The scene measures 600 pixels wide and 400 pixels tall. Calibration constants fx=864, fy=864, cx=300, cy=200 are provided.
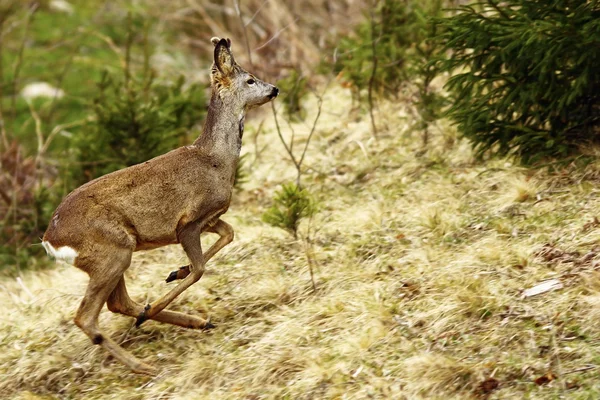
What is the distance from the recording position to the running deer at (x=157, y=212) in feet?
19.0

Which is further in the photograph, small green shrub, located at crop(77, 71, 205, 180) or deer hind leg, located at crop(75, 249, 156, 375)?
small green shrub, located at crop(77, 71, 205, 180)

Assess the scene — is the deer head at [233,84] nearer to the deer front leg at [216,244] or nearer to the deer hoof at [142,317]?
the deer front leg at [216,244]

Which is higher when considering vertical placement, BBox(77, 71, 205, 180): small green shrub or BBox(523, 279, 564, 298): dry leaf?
BBox(77, 71, 205, 180): small green shrub

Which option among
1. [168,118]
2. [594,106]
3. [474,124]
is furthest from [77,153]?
[594,106]

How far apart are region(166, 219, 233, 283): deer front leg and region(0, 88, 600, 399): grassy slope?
45 cm

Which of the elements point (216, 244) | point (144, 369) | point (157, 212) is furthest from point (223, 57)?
point (144, 369)

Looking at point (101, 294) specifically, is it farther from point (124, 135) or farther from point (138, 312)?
point (124, 135)

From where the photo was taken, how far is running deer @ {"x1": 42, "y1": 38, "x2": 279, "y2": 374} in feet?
19.0

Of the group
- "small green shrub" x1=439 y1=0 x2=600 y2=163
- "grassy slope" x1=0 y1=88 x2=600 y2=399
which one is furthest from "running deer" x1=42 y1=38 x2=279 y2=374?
"small green shrub" x1=439 y1=0 x2=600 y2=163

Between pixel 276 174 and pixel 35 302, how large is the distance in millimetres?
3040

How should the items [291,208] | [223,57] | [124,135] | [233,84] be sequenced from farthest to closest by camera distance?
[124,135]
[291,208]
[233,84]
[223,57]

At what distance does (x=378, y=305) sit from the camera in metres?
5.92

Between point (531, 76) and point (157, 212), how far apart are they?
3.25m

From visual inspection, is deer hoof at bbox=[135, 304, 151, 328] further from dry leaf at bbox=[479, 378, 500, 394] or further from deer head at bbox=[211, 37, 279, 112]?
dry leaf at bbox=[479, 378, 500, 394]
